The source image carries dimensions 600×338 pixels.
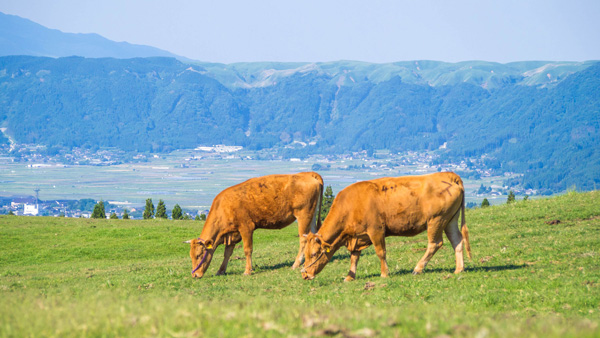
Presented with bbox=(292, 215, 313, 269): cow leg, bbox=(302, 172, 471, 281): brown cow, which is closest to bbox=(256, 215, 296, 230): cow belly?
bbox=(292, 215, 313, 269): cow leg

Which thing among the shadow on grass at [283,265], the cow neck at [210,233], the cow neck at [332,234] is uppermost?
the cow neck at [332,234]

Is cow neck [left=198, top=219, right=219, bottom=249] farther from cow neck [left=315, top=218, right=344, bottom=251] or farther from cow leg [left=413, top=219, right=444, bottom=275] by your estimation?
cow leg [left=413, top=219, right=444, bottom=275]

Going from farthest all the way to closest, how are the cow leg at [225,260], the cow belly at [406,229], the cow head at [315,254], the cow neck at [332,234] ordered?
1. the cow leg at [225,260]
2. the cow head at [315,254]
3. the cow neck at [332,234]
4. the cow belly at [406,229]

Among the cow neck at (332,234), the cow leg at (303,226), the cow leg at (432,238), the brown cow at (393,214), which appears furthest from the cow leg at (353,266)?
the cow leg at (303,226)

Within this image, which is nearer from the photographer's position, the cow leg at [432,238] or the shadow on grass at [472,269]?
the cow leg at [432,238]

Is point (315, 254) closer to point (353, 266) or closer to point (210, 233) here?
point (353, 266)

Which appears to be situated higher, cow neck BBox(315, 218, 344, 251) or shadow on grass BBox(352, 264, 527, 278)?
cow neck BBox(315, 218, 344, 251)

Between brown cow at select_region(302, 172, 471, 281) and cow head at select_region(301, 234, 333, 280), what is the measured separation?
0.10 ft

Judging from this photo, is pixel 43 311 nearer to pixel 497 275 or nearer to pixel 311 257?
pixel 311 257

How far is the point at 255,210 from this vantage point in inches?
836

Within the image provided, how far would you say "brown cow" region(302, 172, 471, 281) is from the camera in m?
17.3

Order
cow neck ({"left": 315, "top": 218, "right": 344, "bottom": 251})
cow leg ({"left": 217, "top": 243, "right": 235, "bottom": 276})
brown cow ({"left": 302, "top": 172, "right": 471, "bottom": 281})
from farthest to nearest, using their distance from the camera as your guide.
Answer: cow leg ({"left": 217, "top": 243, "right": 235, "bottom": 276}) < cow neck ({"left": 315, "top": 218, "right": 344, "bottom": 251}) < brown cow ({"left": 302, "top": 172, "right": 471, "bottom": 281})

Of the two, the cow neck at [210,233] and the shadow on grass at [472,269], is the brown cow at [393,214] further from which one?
the cow neck at [210,233]

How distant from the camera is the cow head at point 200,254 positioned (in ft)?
68.2
